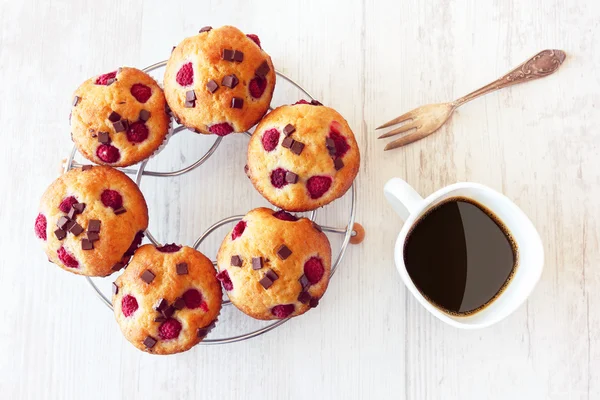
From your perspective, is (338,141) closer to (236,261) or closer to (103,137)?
(236,261)

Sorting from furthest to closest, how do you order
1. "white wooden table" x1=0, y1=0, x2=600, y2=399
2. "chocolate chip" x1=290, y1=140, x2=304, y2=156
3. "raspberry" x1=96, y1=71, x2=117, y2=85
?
1. "white wooden table" x1=0, y1=0, x2=600, y2=399
2. "raspberry" x1=96, y1=71, x2=117, y2=85
3. "chocolate chip" x1=290, y1=140, x2=304, y2=156

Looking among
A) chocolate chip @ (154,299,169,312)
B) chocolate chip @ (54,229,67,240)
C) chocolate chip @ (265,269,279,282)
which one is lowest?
chocolate chip @ (154,299,169,312)

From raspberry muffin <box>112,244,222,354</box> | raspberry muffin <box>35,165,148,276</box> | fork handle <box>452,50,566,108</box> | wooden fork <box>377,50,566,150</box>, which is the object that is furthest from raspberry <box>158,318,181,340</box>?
fork handle <box>452,50,566,108</box>

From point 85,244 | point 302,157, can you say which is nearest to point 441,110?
point 302,157

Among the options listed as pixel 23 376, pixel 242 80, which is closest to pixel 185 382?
pixel 23 376

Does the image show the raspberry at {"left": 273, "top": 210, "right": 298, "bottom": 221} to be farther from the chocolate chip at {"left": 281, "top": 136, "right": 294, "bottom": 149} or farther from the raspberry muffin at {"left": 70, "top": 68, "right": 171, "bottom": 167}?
the raspberry muffin at {"left": 70, "top": 68, "right": 171, "bottom": 167}
